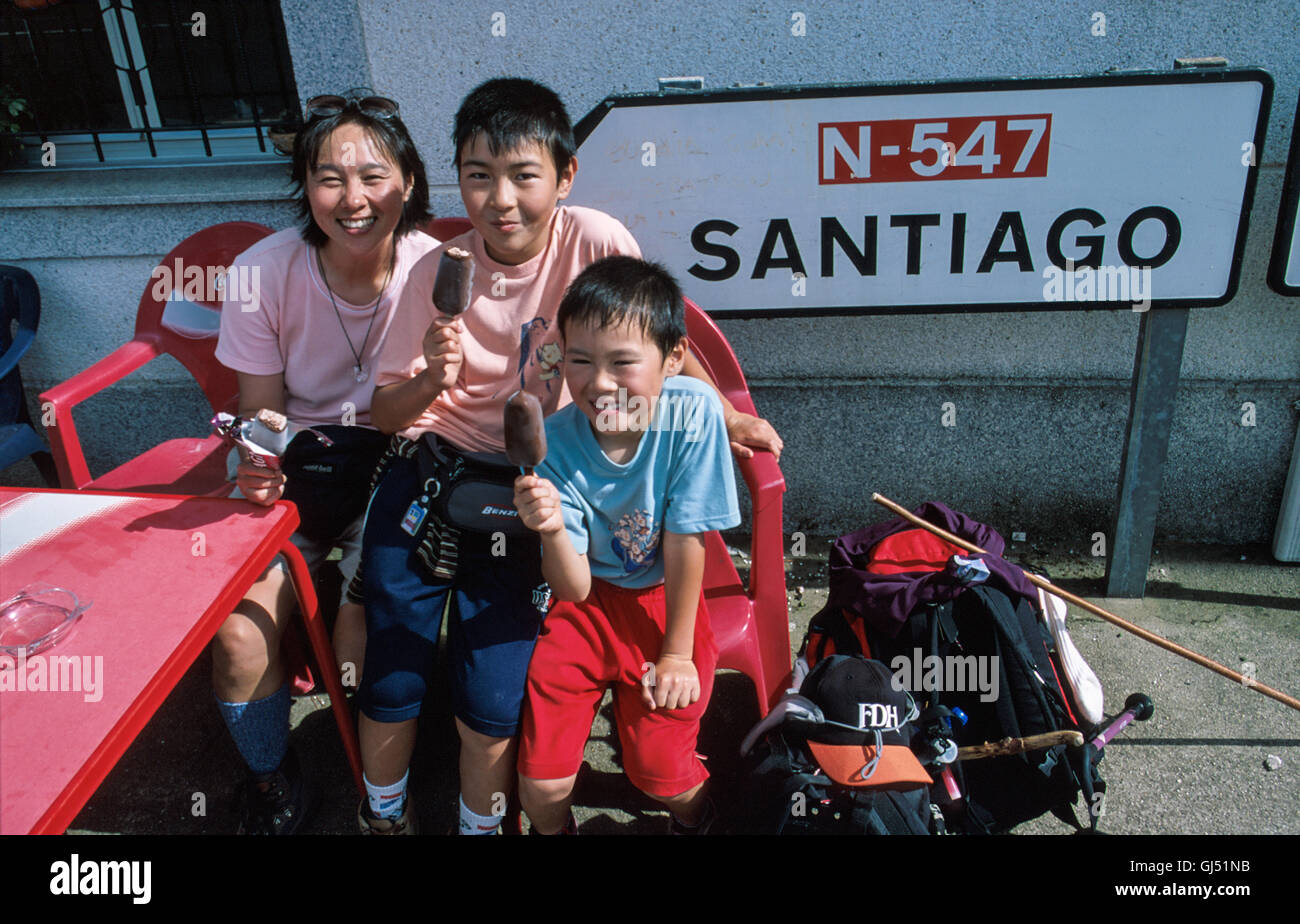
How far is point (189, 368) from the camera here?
2895 millimetres

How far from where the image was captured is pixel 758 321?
3.17 meters

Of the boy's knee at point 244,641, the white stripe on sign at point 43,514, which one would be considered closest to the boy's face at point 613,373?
the boy's knee at point 244,641

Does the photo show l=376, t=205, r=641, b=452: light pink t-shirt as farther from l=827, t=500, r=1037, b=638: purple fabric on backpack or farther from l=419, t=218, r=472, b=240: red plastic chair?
l=827, t=500, r=1037, b=638: purple fabric on backpack

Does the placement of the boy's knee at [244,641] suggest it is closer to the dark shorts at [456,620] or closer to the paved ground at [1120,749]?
the dark shorts at [456,620]

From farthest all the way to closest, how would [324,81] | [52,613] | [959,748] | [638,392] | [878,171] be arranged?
[324,81]
[878,171]
[959,748]
[638,392]
[52,613]

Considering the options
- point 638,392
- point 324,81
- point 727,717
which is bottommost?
point 727,717

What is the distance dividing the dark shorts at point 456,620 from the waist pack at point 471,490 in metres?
0.08

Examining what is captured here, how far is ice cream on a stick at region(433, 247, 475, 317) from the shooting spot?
180cm

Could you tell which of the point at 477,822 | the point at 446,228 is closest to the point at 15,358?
the point at 446,228

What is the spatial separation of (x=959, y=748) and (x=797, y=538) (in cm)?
136

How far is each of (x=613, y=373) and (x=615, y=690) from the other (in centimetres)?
74

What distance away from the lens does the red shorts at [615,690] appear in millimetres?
1909
